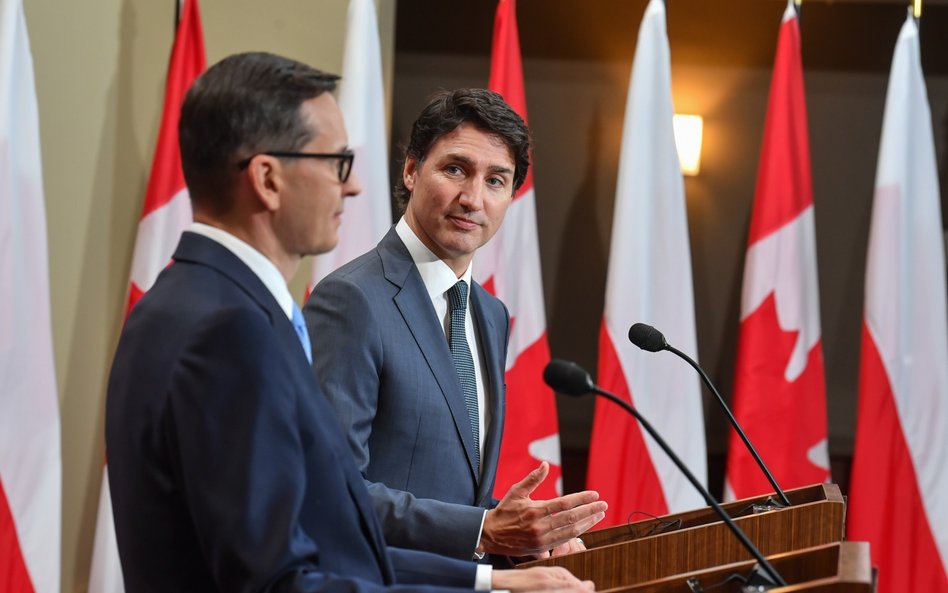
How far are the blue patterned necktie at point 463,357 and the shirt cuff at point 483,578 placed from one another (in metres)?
0.72

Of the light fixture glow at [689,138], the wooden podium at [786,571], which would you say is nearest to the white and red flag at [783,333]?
the light fixture glow at [689,138]

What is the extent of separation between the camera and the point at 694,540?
1.79m

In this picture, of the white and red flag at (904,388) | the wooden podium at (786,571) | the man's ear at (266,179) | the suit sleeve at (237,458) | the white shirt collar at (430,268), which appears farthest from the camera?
the white and red flag at (904,388)

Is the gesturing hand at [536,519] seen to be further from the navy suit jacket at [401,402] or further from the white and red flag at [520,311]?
the white and red flag at [520,311]

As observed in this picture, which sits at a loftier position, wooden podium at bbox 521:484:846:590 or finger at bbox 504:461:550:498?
finger at bbox 504:461:550:498

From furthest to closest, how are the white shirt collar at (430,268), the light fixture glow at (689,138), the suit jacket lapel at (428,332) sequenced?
the light fixture glow at (689,138), the white shirt collar at (430,268), the suit jacket lapel at (428,332)

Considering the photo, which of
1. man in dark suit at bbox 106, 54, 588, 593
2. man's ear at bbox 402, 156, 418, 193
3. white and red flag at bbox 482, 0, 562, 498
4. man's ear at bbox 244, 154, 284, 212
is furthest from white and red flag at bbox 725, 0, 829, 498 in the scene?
man's ear at bbox 244, 154, 284, 212

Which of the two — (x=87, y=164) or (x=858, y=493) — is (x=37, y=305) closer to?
(x=87, y=164)

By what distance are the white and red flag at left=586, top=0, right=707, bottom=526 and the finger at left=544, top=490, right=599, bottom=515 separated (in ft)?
8.43

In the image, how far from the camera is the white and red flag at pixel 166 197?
166 inches

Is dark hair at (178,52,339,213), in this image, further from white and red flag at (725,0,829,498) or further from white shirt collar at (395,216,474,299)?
white and red flag at (725,0,829,498)

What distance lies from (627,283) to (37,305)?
2286 mm

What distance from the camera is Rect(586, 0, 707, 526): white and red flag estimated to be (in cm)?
440

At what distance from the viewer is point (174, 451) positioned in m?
1.27
